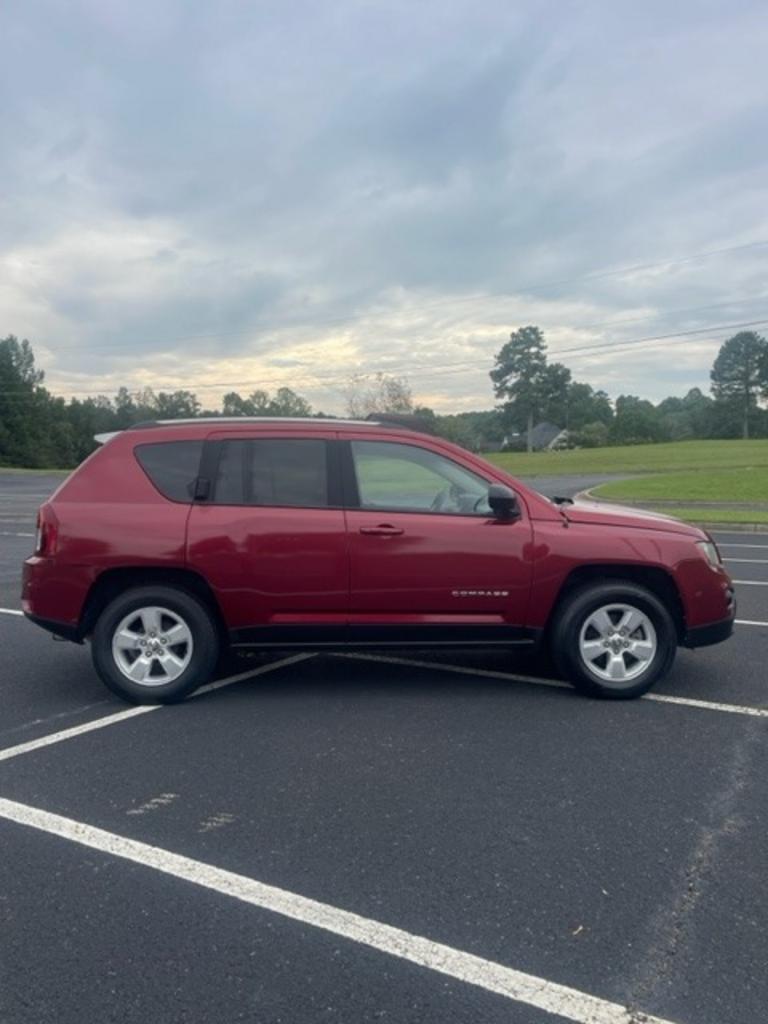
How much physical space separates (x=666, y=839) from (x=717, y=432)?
A: 378ft

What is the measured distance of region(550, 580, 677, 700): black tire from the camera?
5633 mm

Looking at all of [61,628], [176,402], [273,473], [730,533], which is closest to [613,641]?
[273,473]

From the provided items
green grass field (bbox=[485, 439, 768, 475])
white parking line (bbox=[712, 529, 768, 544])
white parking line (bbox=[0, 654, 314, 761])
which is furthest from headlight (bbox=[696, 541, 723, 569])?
green grass field (bbox=[485, 439, 768, 475])

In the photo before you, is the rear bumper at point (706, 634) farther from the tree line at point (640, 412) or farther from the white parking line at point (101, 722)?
the tree line at point (640, 412)

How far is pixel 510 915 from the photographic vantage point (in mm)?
3131

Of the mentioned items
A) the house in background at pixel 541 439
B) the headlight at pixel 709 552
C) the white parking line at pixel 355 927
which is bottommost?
the white parking line at pixel 355 927

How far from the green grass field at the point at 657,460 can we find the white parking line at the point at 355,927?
42406 millimetres

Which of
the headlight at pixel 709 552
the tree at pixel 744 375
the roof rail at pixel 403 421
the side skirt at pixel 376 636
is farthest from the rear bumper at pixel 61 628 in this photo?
the tree at pixel 744 375

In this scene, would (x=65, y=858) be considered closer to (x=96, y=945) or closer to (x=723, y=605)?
(x=96, y=945)

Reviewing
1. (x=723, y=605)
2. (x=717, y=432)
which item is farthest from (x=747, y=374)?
(x=723, y=605)

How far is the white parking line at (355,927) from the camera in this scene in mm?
2637

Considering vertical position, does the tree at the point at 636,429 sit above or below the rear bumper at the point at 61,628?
above

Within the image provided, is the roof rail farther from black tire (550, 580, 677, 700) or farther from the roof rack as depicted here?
black tire (550, 580, 677, 700)

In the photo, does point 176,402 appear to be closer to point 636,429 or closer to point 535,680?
point 636,429
